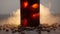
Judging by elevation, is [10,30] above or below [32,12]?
below

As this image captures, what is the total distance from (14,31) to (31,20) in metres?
0.13

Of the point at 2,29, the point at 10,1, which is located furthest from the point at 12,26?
the point at 10,1

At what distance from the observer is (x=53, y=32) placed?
89cm

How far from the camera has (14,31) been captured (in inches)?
35.5

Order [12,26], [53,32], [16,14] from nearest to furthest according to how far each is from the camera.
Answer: [53,32] < [12,26] < [16,14]

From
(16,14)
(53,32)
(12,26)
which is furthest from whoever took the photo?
(16,14)

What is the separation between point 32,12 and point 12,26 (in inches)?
5.8

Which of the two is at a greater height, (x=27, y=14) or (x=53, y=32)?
(x=27, y=14)

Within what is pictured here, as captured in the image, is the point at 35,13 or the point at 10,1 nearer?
the point at 35,13

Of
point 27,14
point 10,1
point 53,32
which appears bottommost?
point 53,32

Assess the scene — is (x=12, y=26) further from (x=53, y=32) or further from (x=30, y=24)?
(x=53, y=32)

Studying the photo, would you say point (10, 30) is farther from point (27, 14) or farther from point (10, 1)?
point (10, 1)

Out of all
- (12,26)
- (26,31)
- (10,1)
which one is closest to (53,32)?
(26,31)

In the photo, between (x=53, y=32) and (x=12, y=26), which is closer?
(x=53, y=32)
